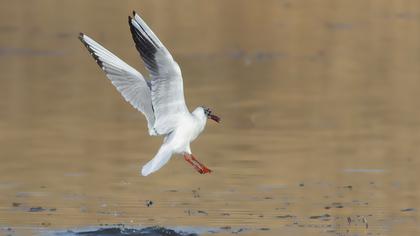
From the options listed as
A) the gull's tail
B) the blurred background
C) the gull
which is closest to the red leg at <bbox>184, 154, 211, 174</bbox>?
the gull

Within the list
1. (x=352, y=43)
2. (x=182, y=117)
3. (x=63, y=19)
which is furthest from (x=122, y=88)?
(x=63, y=19)

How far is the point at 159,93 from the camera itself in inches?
362

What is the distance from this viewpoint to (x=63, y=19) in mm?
25359

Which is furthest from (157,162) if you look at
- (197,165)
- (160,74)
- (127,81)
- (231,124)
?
(231,124)

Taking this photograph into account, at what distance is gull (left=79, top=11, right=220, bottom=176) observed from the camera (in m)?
8.89

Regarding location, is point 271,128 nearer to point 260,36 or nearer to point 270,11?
point 260,36

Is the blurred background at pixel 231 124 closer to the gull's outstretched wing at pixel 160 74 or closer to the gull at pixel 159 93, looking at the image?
the gull at pixel 159 93

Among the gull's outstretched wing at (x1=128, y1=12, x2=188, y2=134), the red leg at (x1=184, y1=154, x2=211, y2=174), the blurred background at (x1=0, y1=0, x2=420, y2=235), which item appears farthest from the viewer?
the blurred background at (x1=0, y1=0, x2=420, y2=235)

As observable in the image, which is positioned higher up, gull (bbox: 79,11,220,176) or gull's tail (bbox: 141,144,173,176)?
gull (bbox: 79,11,220,176)

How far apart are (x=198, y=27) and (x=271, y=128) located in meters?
10.8

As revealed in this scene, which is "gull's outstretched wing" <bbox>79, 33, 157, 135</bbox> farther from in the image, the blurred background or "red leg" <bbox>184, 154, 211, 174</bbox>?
the blurred background

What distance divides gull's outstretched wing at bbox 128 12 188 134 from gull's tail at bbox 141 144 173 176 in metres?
0.26

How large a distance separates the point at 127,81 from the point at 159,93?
0.80m

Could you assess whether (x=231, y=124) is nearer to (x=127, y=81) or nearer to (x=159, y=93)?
(x=127, y=81)
